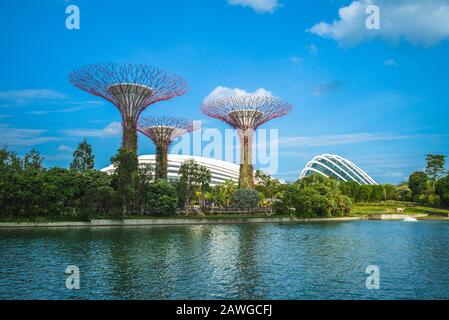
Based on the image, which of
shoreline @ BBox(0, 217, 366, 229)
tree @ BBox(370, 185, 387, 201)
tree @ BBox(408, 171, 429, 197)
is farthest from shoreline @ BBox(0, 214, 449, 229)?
tree @ BBox(408, 171, 429, 197)

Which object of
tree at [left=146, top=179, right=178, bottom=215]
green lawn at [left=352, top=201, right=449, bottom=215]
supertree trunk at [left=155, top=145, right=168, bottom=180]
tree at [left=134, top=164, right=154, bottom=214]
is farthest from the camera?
green lawn at [left=352, top=201, right=449, bottom=215]

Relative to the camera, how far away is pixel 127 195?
50.2 meters

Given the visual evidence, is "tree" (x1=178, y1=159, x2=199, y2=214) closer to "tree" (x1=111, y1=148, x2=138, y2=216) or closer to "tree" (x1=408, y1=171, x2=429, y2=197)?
"tree" (x1=111, y1=148, x2=138, y2=216)

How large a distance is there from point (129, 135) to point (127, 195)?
48.6 ft

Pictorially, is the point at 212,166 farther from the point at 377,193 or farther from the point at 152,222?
the point at 152,222

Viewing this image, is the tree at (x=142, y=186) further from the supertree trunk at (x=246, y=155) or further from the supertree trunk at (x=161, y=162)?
the supertree trunk at (x=246, y=155)

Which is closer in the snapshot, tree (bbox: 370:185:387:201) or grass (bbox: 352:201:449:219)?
grass (bbox: 352:201:449:219)

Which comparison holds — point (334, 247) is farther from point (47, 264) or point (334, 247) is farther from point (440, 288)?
point (47, 264)

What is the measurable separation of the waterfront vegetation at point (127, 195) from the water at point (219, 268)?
15.7 meters

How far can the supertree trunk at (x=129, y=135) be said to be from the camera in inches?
2422

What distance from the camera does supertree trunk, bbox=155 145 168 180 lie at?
75.7m

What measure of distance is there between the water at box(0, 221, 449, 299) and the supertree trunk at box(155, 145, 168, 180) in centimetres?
4403

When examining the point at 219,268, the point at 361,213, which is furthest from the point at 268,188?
the point at 219,268
